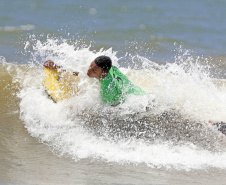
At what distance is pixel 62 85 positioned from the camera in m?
5.70

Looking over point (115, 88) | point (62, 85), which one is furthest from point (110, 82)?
point (62, 85)

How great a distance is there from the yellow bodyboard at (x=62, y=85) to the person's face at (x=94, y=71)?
444 mm

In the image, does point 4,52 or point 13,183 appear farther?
point 4,52

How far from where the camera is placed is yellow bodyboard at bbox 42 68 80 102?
18.6ft

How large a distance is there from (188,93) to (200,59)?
4.23 m

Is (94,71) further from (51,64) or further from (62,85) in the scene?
(51,64)

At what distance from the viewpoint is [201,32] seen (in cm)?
1239

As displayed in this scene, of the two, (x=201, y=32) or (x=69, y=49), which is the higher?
(x=201, y=32)

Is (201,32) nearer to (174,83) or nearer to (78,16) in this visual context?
(78,16)

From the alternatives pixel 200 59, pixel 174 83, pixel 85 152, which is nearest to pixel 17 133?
pixel 85 152

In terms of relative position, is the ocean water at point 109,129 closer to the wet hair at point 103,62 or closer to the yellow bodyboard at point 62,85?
the yellow bodyboard at point 62,85

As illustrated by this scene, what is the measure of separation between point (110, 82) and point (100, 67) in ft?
0.81

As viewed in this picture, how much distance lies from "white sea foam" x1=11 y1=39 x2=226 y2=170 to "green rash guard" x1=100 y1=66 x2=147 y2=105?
4.3 inches

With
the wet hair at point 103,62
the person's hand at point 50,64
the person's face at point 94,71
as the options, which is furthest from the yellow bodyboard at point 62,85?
the wet hair at point 103,62
